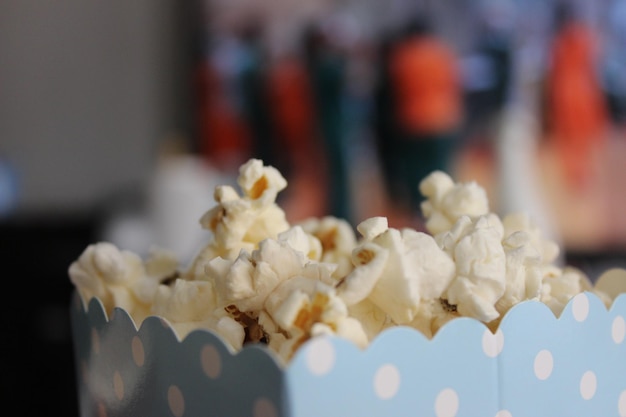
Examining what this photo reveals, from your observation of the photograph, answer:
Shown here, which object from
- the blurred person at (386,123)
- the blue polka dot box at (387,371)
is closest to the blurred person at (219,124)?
the blurred person at (386,123)

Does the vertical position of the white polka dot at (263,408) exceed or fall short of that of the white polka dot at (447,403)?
it exceeds it

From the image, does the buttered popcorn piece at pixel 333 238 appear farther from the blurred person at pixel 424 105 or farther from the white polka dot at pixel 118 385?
the blurred person at pixel 424 105

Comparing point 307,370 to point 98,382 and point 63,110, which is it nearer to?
point 98,382

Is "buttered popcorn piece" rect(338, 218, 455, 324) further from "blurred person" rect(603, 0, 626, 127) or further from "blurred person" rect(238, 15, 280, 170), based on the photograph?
"blurred person" rect(238, 15, 280, 170)

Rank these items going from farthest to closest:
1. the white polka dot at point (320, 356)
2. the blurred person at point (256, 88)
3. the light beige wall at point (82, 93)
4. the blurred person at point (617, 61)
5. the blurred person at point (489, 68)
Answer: the light beige wall at point (82, 93) < the blurred person at point (256, 88) < the blurred person at point (489, 68) < the blurred person at point (617, 61) < the white polka dot at point (320, 356)

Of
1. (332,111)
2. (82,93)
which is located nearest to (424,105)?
(332,111)

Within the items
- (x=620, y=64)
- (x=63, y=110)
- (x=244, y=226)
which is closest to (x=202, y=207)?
(x=620, y=64)

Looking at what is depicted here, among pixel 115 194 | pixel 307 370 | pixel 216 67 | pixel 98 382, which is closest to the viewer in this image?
pixel 307 370
